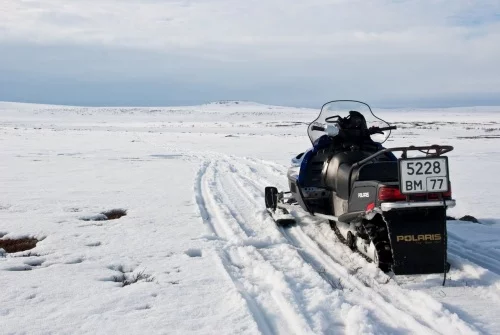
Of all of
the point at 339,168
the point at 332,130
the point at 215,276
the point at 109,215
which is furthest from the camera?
the point at 109,215

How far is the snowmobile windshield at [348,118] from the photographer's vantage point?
711 centimetres

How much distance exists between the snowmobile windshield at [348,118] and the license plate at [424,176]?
2392mm

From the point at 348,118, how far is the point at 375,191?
227 cm

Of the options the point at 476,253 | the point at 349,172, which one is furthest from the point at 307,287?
the point at 476,253

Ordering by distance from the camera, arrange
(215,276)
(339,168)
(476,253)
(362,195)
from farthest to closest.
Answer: (339,168), (476,253), (362,195), (215,276)

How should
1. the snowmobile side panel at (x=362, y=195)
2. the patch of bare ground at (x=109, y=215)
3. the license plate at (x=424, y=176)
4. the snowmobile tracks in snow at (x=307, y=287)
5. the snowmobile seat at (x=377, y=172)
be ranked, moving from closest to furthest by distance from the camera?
the snowmobile tracks in snow at (x=307, y=287)
the license plate at (x=424, y=176)
the snowmobile side panel at (x=362, y=195)
the snowmobile seat at (x=377, y=172)
the patch of bare ground at (x=109, y=215)

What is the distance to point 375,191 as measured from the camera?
202 inches

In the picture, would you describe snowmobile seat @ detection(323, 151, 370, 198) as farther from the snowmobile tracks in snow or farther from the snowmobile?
the snowmobile tracks in snow

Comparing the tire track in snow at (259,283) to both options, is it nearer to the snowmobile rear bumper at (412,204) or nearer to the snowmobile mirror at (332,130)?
the snowmobile rear bumper at (412,204)

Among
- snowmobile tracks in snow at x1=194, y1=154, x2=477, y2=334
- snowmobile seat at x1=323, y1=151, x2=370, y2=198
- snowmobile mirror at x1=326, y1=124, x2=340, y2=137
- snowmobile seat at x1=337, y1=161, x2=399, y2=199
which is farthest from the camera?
snowmobile mirror at x1=326, y1=124, x2=340, y2=137

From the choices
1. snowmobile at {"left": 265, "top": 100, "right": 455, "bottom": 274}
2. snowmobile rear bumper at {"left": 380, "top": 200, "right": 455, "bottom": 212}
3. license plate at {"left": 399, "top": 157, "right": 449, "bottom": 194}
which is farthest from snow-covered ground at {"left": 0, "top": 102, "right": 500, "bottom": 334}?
license plate at {"left": 399, "top": 157, "right": 449, "bottom": 194}

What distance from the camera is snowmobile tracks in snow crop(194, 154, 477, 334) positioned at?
384 cm

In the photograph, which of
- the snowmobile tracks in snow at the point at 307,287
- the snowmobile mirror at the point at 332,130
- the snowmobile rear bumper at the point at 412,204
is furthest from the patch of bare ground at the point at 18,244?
the snowmobile rear bumper at the point at 412,204

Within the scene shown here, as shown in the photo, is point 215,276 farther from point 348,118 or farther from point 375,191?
point 348,118
